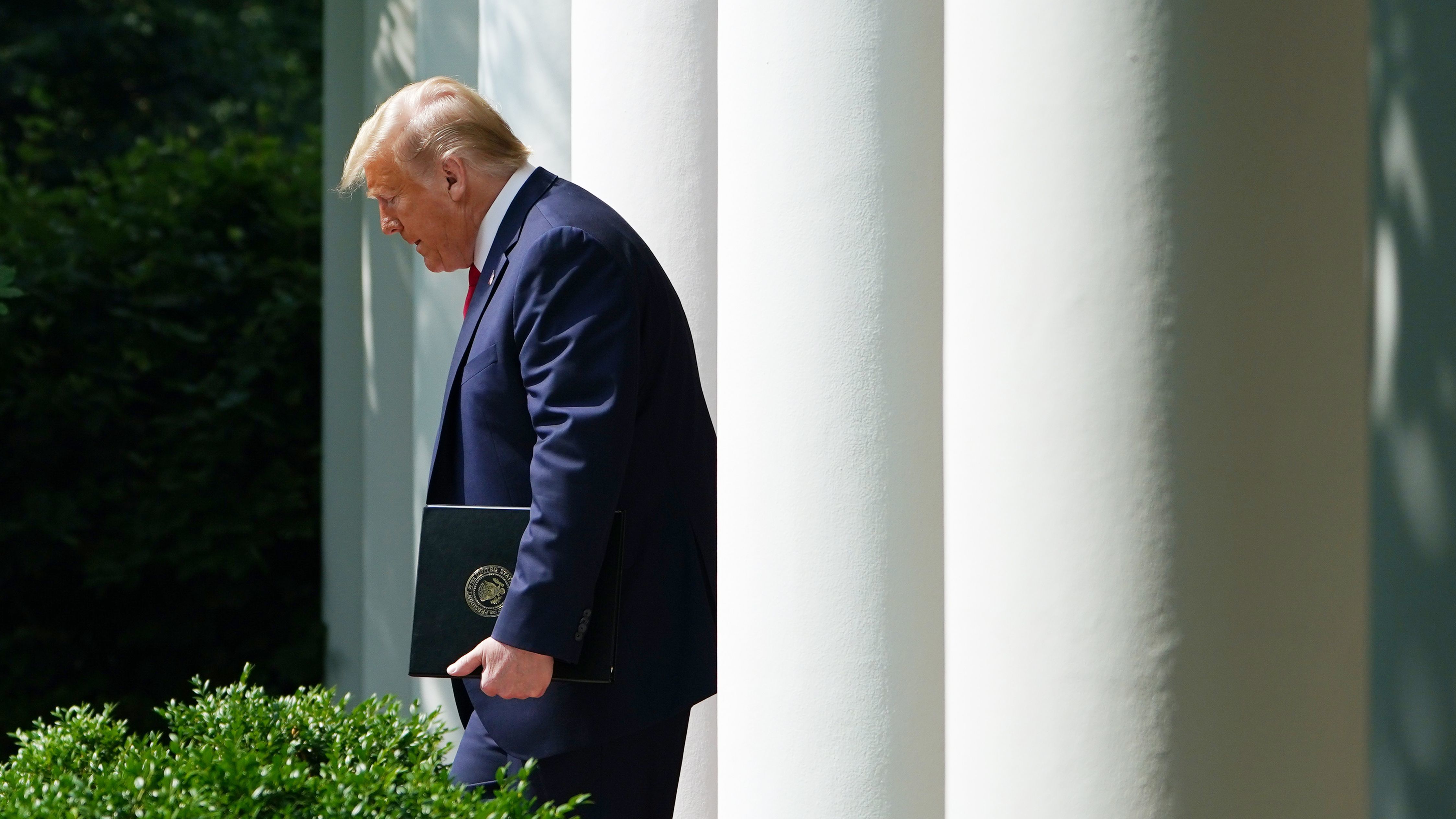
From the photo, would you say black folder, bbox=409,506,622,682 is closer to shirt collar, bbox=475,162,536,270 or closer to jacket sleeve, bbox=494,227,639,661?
jacket sleeve, bbox=494,227,639,661

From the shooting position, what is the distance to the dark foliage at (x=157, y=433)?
7895mm

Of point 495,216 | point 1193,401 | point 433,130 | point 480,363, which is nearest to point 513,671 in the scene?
point 480,363

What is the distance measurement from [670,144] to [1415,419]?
70.6 inches

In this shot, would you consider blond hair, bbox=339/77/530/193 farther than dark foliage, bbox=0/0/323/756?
No

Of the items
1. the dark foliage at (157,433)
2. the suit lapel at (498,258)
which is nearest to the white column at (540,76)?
the suit lapel at (498,258)

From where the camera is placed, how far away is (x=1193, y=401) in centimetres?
217

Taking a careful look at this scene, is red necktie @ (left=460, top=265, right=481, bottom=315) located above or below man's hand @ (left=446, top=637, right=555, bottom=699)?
above

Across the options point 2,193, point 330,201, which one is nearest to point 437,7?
point 330,201

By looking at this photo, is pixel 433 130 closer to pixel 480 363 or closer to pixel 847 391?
pixel 480 363

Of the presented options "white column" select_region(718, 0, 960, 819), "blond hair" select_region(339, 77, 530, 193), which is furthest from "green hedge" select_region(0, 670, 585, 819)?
"blond hair" select_region(339, 77, 530, 193)

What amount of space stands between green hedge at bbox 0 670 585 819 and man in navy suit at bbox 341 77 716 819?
245 mm

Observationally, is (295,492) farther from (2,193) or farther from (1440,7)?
(1440,7)

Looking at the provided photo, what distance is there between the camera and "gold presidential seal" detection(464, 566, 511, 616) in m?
2.88

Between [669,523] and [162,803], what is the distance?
1.20m
